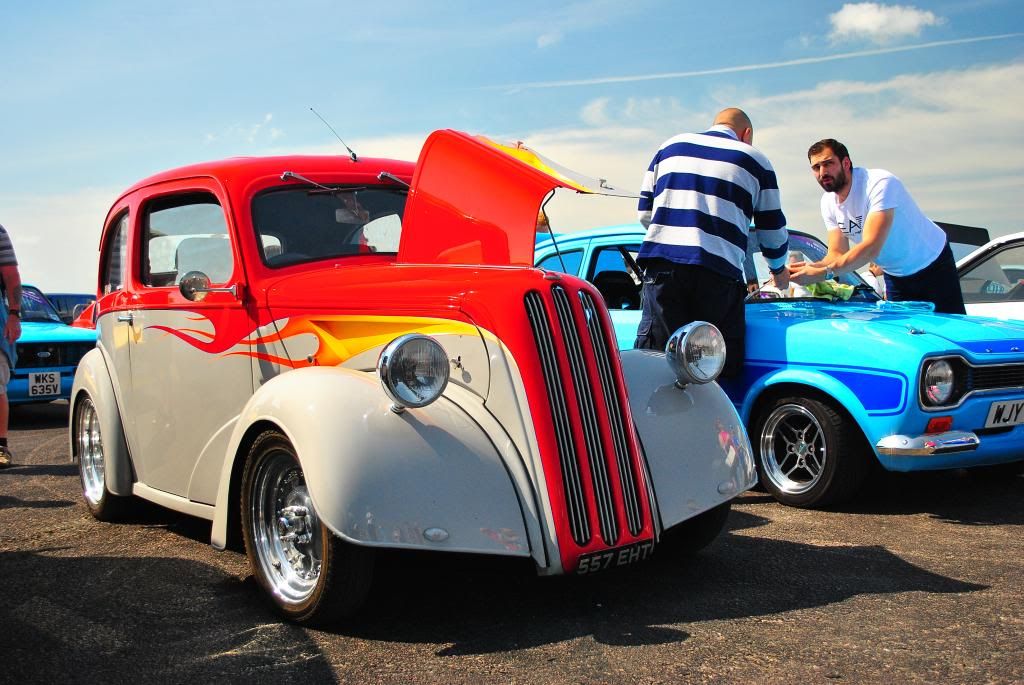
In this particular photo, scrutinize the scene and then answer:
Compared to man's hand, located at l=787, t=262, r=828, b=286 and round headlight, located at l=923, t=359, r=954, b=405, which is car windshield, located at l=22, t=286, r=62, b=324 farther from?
round headlight, located at l=923, t=359, r=954, b=405

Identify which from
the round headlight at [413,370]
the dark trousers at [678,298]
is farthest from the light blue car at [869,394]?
the round headlight at [413,370]

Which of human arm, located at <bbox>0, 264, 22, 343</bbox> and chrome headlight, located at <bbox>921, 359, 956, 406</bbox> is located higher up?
human arm, located at <bbox>0, 264, 22, 343</bbox>

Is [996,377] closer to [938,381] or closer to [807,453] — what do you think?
[938,381]

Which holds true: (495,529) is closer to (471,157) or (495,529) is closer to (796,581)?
(796,581)

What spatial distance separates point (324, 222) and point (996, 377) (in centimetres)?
365

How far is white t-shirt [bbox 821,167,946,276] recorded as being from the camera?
6598mm

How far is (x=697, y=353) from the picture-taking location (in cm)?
425

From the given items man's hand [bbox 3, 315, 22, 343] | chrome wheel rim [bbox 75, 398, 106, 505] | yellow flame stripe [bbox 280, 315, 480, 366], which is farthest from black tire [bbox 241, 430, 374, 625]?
man's hand [bbox 3, 315, 22, 343]

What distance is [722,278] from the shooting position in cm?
558

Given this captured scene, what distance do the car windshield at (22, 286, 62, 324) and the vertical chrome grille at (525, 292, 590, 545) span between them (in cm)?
932

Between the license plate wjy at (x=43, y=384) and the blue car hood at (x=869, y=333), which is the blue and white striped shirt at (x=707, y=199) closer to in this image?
the blue car hood at (x=869, y=333)

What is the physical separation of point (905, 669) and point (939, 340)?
2.67 m

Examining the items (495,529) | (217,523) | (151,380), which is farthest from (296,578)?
(151,380)

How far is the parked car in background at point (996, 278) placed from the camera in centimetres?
809
